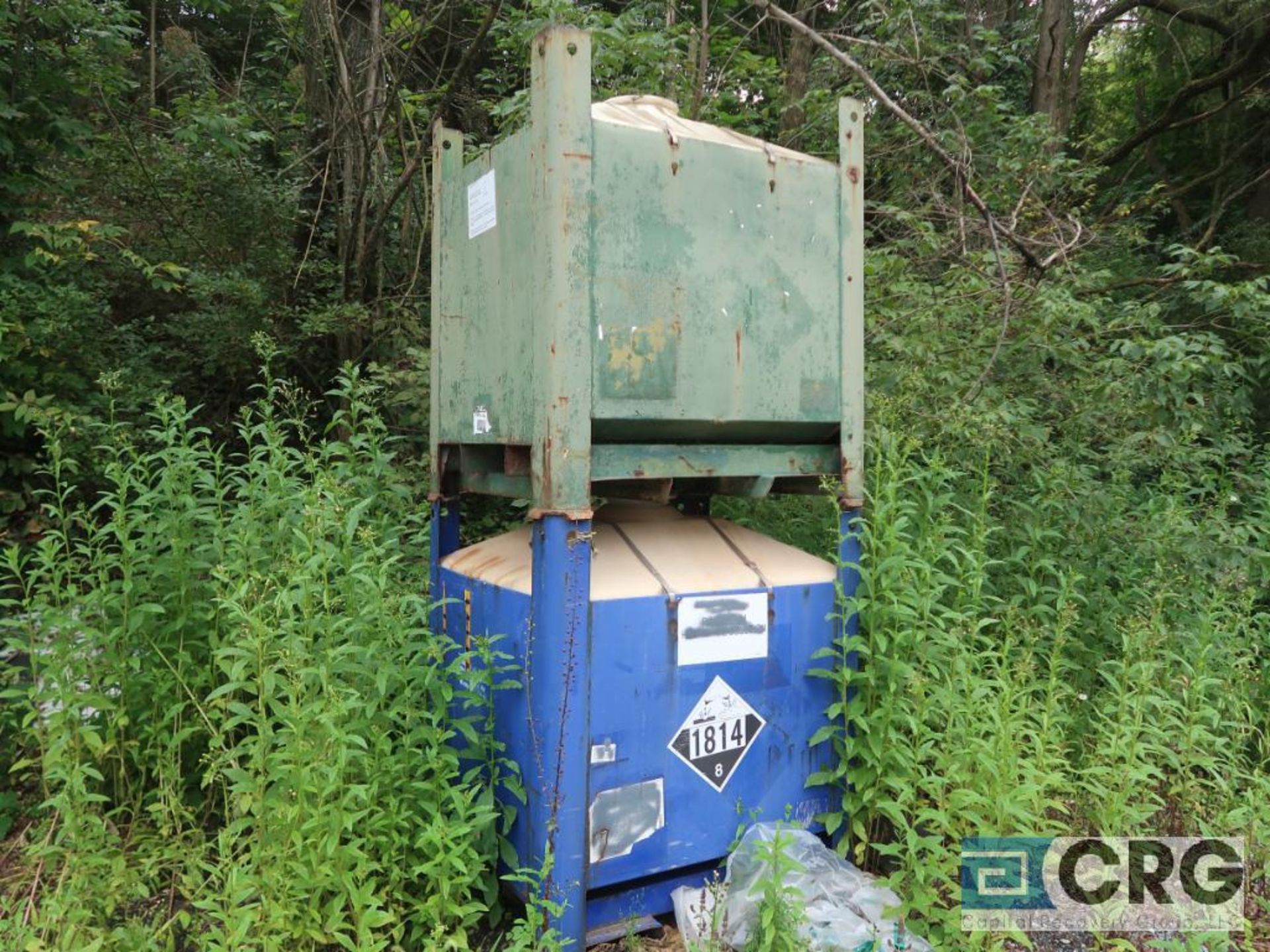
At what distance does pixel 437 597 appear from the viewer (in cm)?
318

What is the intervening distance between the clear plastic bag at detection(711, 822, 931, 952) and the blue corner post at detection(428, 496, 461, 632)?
1.39m

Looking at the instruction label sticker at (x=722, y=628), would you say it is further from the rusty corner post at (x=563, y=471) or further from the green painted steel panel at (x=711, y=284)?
the green painted steel panel at (x=711, y=284)

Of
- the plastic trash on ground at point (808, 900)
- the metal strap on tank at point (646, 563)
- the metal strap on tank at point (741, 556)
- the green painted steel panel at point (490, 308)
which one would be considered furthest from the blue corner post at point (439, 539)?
the plastic trash on ground at point (808, 900)

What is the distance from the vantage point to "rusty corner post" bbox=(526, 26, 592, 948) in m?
2.32

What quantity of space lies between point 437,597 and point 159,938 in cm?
134

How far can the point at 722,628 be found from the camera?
260cm

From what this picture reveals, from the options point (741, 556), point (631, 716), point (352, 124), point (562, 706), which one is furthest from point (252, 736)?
point (352, 124)

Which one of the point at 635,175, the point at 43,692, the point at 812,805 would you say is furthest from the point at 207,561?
the point at 812,805

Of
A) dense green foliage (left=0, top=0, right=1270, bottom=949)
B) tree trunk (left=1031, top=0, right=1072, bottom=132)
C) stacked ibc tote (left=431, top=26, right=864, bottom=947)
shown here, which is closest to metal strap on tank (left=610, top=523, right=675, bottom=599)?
stacked ibc tote (left=431, top=26, right=864, bottom=947)

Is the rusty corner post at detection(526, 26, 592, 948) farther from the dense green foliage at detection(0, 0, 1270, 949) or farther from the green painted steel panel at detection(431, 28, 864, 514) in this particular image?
the dense green foliage at detection(0, 0, 1270, 949)

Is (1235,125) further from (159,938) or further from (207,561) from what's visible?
(159,938)

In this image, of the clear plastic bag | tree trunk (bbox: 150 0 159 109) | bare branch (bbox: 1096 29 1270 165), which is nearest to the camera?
the clear plastic bag

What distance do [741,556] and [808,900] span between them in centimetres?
109

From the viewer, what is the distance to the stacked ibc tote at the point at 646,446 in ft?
7.69
